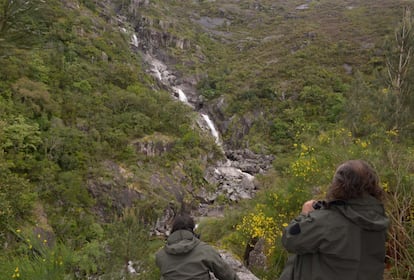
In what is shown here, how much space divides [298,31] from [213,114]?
2507cm

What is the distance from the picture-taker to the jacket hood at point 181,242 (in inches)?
135

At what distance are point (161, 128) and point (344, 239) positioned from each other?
21.5 meters

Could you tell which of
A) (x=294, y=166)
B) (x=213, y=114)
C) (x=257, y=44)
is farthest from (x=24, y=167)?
(x=257, y=44)

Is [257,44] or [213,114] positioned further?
[257,44]

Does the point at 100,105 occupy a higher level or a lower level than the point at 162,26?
lower

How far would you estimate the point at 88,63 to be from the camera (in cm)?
2550

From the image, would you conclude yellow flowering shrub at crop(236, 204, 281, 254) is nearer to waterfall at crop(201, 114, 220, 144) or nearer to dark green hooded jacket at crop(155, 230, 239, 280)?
dark green hooded jacket at crop(155, 230, 239, 280)

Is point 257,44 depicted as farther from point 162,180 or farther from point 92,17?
point 162,180

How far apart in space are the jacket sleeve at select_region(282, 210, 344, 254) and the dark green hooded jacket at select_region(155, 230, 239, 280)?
4.30 ft

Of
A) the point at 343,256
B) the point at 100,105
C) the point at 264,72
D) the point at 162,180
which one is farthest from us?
the point at 264,72

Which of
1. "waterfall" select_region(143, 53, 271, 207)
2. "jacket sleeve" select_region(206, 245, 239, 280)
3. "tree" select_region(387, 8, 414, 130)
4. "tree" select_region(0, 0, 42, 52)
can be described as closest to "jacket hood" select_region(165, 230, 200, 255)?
"jacket sleeve" select_region(206, 245, 239, 280)

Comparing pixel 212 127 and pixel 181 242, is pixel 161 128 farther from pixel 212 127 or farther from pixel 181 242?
pixel 181 242

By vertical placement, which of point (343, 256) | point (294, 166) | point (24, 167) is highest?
point (343, 256)

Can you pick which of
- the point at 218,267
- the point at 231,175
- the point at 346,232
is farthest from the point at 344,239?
the point at 231,175
